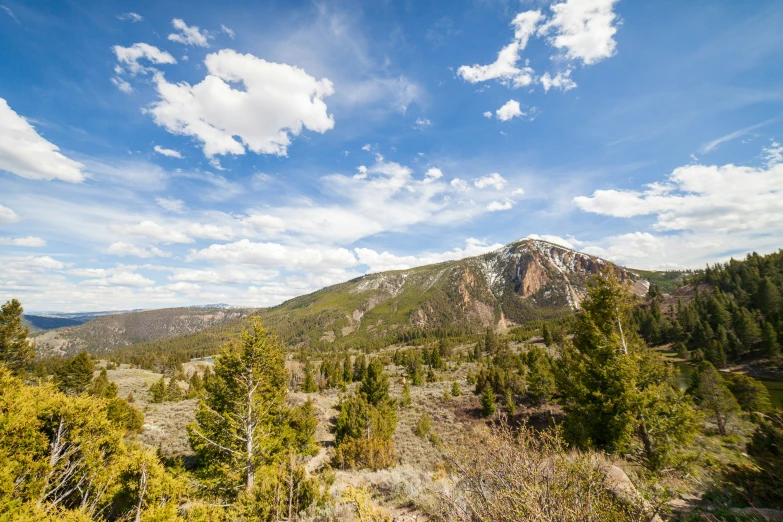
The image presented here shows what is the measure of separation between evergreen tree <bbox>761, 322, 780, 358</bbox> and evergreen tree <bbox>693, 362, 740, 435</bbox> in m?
52.4

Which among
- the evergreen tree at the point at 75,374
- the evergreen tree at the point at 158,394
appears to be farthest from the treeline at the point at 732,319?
the evergreen tree at the point at 75,374

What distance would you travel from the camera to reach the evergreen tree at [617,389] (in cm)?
1192

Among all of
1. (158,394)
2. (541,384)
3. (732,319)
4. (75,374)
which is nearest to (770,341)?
(732,319)

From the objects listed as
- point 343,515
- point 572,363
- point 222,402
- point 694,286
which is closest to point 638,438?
point 572,363

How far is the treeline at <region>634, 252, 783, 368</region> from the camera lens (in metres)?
67.8

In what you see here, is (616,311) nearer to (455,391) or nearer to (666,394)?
(666,394)

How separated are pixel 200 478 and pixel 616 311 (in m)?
22.6

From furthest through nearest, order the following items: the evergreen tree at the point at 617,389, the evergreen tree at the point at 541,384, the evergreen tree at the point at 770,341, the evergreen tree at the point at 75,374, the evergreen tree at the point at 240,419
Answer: the evergreen tree at the point at 770,341, the evergreen tree at the point at 75,374, the evergreen tree at the point at 541,384, the evergreen tree at the point at 240,419, the evergreen tree at the point at 617,389

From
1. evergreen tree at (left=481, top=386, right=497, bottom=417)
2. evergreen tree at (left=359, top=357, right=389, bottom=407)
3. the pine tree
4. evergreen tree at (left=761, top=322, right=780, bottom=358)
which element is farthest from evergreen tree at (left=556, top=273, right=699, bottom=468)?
evergreen tree at (left=761, top=322, right=780, bottom=358)

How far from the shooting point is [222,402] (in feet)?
55.8

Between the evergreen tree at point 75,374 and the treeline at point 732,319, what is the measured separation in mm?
110183

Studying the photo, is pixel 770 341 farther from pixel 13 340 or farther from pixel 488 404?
pixel 13 340

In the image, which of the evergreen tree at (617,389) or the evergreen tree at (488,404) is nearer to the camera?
the evergreen tree at (617,389)

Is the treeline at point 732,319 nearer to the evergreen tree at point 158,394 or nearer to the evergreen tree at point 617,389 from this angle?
the evergreen tree at point 617,389
